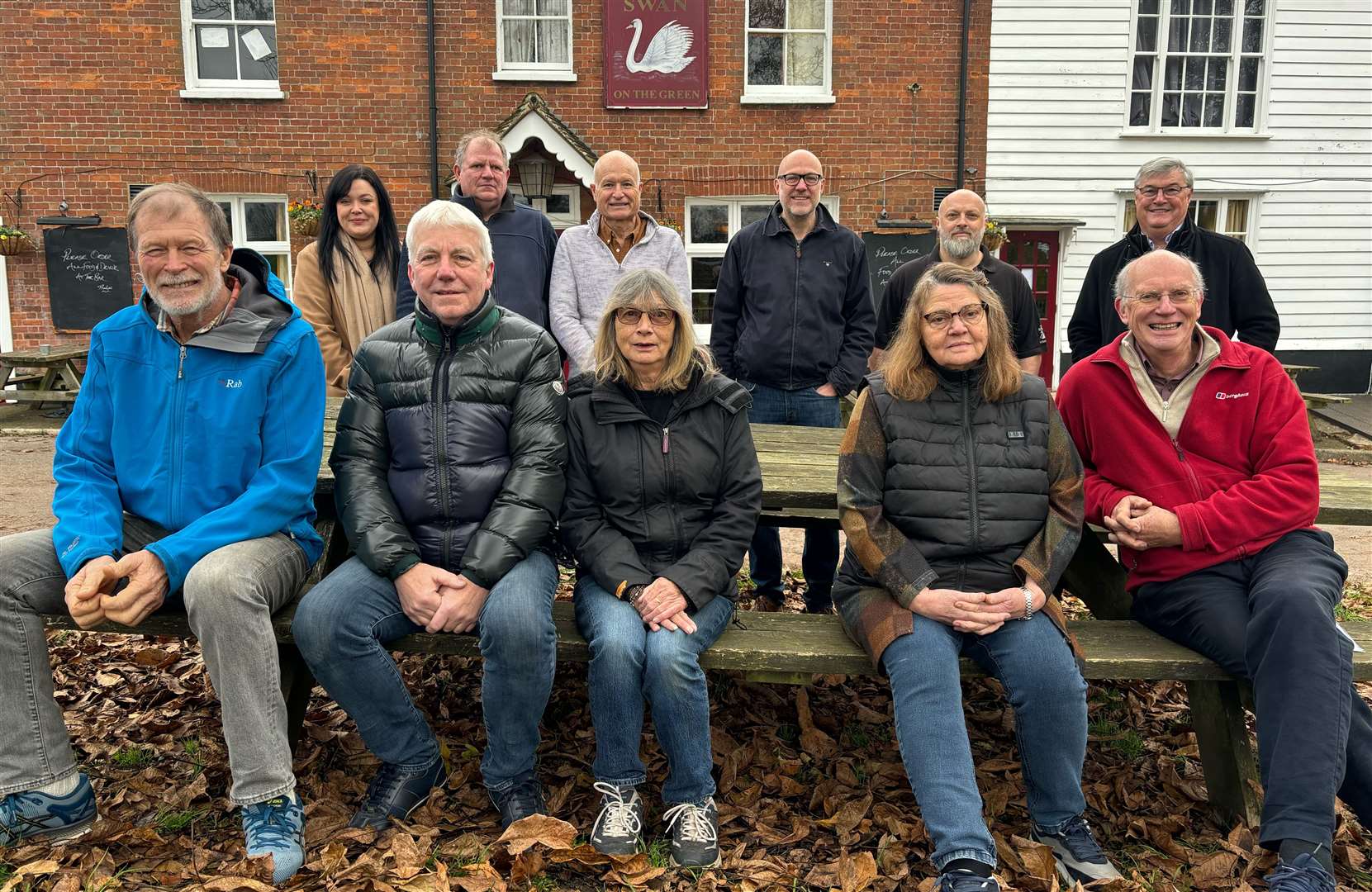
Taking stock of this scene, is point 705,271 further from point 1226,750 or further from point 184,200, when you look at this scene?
point 1226,750

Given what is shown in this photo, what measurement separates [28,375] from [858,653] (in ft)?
40.0

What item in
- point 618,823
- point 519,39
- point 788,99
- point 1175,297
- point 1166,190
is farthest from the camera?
point 788,99

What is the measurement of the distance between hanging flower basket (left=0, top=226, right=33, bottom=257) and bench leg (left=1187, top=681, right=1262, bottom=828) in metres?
12.9

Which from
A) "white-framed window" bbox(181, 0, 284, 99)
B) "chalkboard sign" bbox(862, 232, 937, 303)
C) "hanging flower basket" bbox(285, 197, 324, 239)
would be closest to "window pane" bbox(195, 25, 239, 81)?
"white-framed window" bbox(181, 0, 284, 99)

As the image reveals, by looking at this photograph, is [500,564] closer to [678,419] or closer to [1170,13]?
[678,419]

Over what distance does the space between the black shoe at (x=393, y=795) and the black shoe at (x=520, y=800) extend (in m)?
0.22

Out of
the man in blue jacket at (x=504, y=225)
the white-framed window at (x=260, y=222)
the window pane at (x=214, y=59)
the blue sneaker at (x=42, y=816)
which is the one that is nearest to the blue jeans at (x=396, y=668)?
the blue sneaker at (x=42, y=816)

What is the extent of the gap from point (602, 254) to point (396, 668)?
227 cm

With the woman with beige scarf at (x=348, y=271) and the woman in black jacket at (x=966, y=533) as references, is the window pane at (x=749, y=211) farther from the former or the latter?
the woman in black jacket at (x=966, y=533)

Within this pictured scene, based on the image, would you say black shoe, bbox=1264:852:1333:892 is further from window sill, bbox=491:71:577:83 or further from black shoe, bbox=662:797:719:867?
window sill, bbox=491:71:577:83

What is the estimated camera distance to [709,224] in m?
12.5

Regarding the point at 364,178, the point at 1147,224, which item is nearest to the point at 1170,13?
the point at 1147,224

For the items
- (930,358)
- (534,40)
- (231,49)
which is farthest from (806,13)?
(930,358)

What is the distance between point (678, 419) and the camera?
10.2 ft
